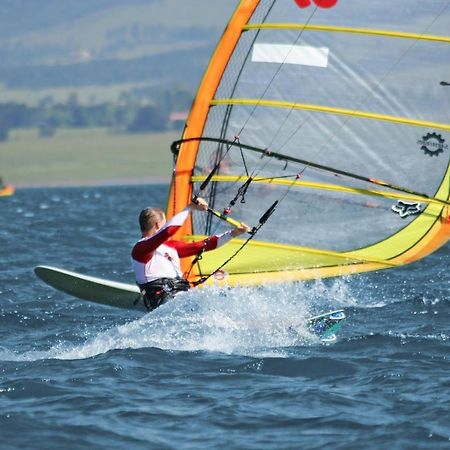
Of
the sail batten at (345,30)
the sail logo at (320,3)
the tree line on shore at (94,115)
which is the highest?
the tree line on shore at (94,115)

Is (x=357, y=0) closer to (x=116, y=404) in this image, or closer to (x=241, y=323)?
(x=241, y=323)

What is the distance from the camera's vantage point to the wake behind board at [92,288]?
10.1 metres

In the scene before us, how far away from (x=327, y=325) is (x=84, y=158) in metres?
102

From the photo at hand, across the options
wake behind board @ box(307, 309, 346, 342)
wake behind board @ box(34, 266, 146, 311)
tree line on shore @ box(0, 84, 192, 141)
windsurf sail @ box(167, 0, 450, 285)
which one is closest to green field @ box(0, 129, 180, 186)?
tree line on shore @ box(0, 84, 192, 141)

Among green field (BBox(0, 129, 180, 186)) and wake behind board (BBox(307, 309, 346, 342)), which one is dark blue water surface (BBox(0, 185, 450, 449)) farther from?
green field (BBox(0, 129, 180, 186))

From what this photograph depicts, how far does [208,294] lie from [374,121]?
8.78 feet

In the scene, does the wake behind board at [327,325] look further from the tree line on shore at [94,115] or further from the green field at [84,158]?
the tree line on shore at [94,115]

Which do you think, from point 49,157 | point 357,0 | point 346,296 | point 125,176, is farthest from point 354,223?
point 49,157

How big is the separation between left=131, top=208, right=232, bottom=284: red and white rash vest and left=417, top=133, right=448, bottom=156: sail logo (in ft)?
8.84

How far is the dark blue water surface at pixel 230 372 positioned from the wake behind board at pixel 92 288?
21 centimetres

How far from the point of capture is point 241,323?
9289 millimetres

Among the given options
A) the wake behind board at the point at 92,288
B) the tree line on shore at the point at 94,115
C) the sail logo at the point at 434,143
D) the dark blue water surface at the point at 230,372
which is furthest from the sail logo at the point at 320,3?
the tree line on shore at the point at 94,115

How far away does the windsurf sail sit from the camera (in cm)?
1098

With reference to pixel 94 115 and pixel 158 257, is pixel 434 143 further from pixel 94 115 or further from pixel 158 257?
pixel 94 115
